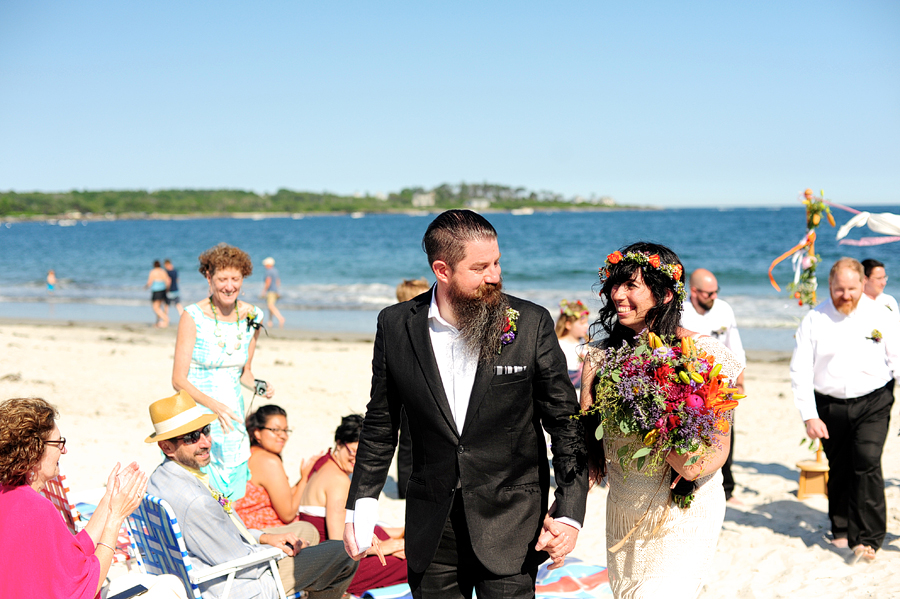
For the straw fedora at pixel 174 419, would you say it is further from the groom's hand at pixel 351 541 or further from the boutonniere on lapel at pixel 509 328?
the boutonniere on lapel at pixel 509 328

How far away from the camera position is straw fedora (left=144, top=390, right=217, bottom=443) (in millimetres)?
3730

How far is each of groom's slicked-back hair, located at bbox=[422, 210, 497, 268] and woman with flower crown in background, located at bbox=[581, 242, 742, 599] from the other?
2.17 ft

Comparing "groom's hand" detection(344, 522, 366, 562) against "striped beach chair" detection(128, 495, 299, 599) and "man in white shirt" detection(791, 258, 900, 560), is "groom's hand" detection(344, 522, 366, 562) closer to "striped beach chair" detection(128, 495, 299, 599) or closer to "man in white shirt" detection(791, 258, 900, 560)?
"striped beach chair" detection(128, 495, 299, 599)

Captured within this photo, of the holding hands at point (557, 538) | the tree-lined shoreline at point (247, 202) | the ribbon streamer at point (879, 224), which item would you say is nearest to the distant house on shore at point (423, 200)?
the tree-lined shoreline at point (247, 202)

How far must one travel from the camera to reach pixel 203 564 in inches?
145

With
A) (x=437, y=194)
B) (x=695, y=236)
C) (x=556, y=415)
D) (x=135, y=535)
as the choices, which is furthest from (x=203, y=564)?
(x=437, y=194)

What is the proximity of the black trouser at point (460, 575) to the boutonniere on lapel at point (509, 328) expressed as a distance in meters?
0.62

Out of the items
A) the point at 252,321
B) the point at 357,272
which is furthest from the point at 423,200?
the point at 252,321

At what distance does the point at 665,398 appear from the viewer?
8.85 ft

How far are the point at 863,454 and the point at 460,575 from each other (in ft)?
12.7

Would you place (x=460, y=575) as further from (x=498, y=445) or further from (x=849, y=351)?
(x=849, y=351)

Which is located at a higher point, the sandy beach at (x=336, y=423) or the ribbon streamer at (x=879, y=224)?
the ribbon streamer at (x=879, y=224)

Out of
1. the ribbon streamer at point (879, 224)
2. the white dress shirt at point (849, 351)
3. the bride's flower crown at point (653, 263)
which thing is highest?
the ribbon streamer at point (879, 224)

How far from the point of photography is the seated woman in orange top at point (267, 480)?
194 inches
